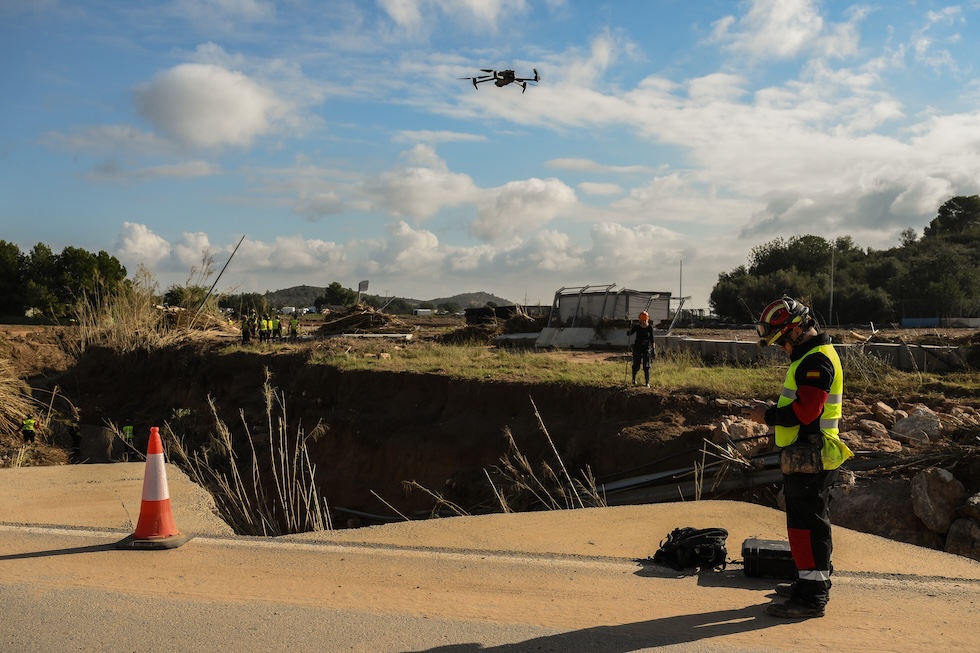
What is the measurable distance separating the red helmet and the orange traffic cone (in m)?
4.55

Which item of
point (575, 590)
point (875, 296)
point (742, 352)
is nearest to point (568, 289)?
point (742, 352)

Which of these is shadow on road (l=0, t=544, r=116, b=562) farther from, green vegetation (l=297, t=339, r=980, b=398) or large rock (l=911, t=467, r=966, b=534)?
green vegetation (l=297, t=339, r=980, b=398)

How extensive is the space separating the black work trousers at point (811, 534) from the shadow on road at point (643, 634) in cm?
27

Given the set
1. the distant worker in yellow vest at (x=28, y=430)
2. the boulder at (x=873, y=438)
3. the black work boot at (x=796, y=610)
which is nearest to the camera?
the black work boot at (x=796, y=610)

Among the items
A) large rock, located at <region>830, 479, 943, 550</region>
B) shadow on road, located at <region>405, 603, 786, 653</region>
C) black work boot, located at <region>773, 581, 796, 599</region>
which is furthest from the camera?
large rock, located at <region>830, 479, 943, 550</region>

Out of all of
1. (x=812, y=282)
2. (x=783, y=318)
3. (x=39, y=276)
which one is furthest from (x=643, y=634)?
(x=812, y=282)

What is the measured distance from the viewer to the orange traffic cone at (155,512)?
6246 mm

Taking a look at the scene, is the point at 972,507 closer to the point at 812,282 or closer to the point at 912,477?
the point at 912,477

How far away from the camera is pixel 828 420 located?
15.5 ft

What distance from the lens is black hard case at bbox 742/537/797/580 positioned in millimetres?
5324

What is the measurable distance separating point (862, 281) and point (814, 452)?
56402mm

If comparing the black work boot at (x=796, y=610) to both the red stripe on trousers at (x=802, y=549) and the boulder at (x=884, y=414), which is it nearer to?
the red stripe on trousers at (x=802, y=549)

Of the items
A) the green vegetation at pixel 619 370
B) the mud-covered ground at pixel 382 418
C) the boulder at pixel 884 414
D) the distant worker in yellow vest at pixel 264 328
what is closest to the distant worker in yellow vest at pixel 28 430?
the mud-covered ground at pixel 382 418

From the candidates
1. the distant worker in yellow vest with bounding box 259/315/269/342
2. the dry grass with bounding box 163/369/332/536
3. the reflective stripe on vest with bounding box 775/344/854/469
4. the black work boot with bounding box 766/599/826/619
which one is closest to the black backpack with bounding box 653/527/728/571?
the black work boot with bounding box 766/599/826/619
